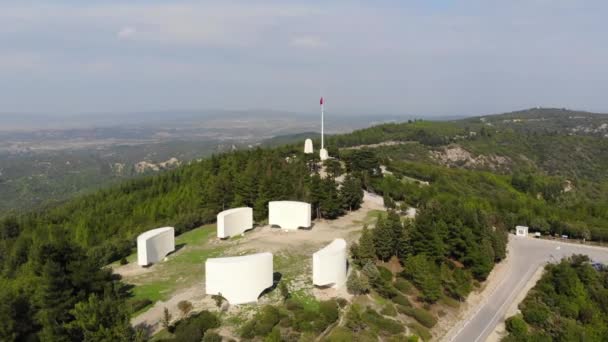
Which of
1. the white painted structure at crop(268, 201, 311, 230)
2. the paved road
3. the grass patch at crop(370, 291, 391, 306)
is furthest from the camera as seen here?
the white painted structure at crop(268, 201, 311, 230)

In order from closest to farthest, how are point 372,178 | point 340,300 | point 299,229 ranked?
1. point 340,300
2. point 299,229
3. point 372,178

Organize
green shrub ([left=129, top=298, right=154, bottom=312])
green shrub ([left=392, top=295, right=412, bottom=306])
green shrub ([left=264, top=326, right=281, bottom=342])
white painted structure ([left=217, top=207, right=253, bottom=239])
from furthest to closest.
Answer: white painted structure ([left=217, top=207, right=253, bottom=239])
green shrub ([left=392, top=295, right=412, bottom=306])
green shrub ([left=129, top=298, right=154, bottom=312])
green shrub ([left=264, top=326, right=281, bottom=342])

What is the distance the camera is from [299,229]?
104ft

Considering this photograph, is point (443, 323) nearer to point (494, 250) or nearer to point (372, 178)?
point (494, 250)

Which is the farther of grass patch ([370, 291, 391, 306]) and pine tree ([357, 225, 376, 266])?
pine tree ([357, 225, 376, 266])

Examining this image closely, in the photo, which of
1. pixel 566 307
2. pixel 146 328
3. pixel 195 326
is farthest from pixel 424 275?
pixel 146 328

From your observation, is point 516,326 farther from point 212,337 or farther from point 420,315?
point 212,337

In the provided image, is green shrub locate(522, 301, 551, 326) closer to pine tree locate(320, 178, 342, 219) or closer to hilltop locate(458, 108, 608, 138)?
pine tree locate(320, 178, 342, 219)

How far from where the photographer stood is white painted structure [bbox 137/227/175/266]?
2448cm

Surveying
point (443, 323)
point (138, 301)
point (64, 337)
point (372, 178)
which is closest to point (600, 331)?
point (443, 323)

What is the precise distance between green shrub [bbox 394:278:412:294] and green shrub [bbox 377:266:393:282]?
506 mm

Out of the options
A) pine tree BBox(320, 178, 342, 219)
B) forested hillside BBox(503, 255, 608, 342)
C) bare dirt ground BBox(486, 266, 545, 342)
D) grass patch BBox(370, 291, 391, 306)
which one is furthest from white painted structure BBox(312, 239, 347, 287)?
pine tree BBox(320, 178, 342, 219)

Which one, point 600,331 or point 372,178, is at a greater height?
point 372,178

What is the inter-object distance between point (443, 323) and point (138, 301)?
50.3 ft
